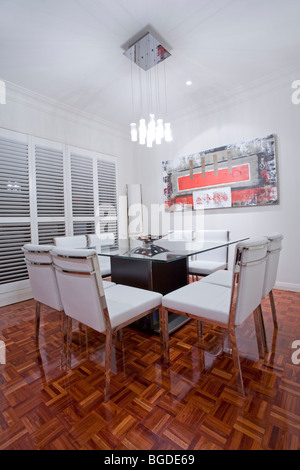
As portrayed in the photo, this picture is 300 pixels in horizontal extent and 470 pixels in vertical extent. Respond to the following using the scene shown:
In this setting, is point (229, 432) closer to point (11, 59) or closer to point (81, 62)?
point (81, 62)

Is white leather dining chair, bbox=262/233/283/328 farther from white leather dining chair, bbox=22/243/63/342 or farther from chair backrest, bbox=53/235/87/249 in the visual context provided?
chair backrest, bbox=53/235/87/249

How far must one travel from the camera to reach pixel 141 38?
85.3 inches

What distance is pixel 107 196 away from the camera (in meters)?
4.16

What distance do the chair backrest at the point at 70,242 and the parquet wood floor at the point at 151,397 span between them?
1029mm

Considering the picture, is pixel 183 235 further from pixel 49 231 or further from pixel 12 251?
pixel 12 251

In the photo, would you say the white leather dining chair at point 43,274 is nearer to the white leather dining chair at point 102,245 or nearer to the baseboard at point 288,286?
the white leather dining chair at point 102,245

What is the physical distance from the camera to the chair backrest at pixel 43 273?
1525 millimetres

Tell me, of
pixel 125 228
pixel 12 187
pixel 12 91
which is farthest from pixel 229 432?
pixel 12 91

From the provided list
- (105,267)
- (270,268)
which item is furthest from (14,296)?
(270,268)

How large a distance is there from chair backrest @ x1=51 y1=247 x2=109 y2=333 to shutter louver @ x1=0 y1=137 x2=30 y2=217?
207 centimetres

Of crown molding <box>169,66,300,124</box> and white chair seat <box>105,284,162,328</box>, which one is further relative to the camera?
crown molding <box>169,66,300,124</box>

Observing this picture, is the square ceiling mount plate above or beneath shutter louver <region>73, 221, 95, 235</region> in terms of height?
above

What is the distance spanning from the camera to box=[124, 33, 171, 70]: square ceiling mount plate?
7.23 feet

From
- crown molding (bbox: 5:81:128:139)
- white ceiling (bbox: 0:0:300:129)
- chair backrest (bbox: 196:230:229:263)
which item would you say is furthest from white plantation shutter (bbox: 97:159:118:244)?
chair backrest (bbox: 196:230:229:263)
